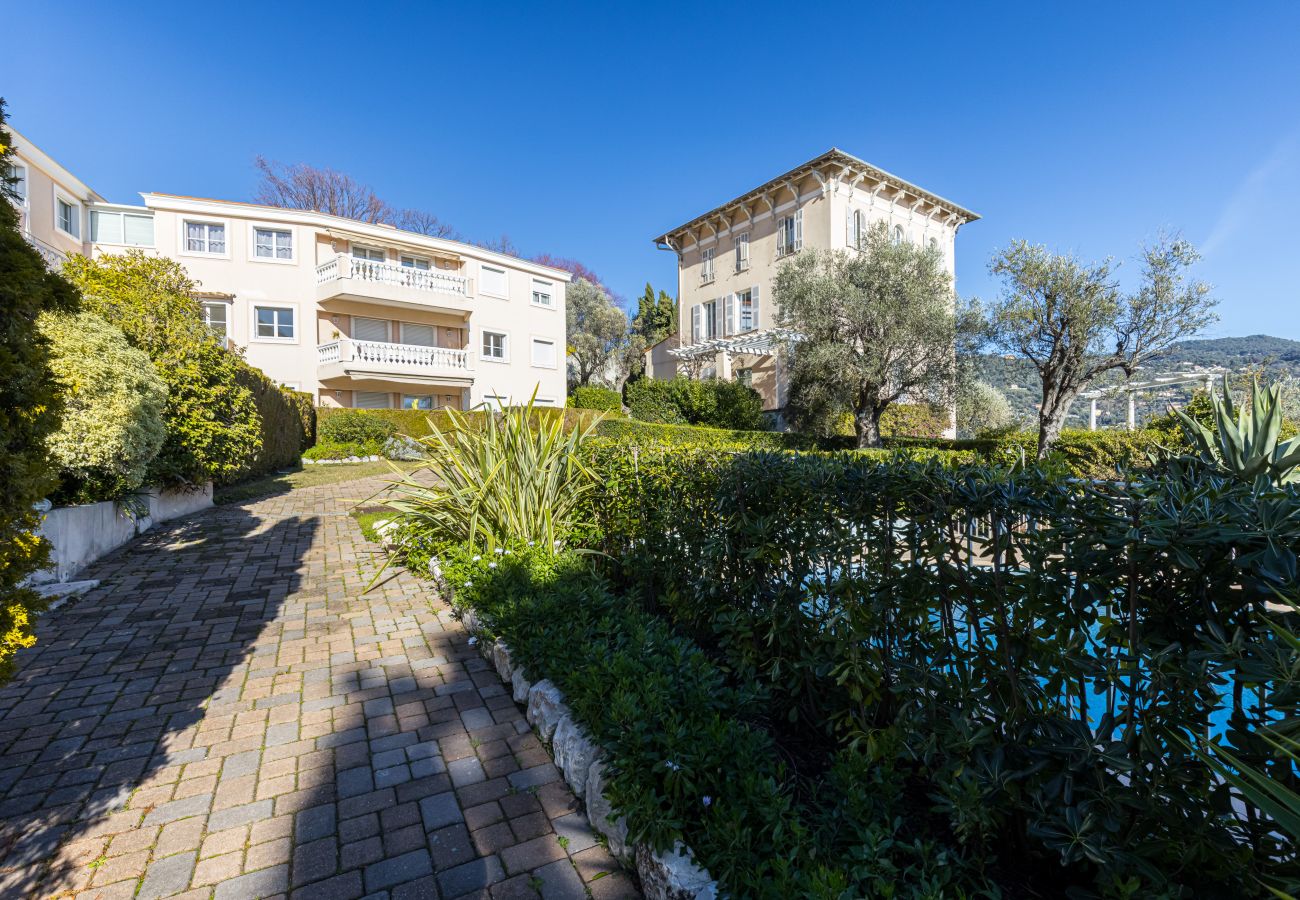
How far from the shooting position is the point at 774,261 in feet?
75.8

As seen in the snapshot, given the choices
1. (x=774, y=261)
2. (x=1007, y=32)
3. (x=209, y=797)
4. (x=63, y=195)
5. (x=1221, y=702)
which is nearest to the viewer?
(x=1221, y=702)

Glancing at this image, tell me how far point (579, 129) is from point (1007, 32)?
1370 centimetres

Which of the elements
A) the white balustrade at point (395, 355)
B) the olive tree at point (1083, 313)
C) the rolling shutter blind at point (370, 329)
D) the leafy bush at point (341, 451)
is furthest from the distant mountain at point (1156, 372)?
the rolling shutter blind at point (370, 329)

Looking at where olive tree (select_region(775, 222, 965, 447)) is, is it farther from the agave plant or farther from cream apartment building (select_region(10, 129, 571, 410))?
the agave plant

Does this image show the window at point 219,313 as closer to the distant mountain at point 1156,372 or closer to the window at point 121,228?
the window at point 121,228

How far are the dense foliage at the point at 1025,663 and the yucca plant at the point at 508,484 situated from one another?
2412mm

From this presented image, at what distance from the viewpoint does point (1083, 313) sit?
13.9 metres

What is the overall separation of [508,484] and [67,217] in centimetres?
2528

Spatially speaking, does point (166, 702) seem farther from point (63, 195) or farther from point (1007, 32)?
point (63, 195)

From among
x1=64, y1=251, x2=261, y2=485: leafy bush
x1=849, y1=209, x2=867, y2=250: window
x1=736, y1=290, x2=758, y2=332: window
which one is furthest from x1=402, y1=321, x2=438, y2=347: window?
x1=849, y1=209, x2=867, y2=250: window

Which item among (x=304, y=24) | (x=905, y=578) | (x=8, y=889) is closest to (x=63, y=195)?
(x=304, y=24)

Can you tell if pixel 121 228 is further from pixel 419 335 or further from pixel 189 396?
pixel 189 396

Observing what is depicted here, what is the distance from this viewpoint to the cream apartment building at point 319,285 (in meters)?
18.3

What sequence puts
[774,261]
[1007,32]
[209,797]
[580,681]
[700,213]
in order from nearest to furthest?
[209,797]
[580,681]
[1007,32]
[774,261]
[700,213]
